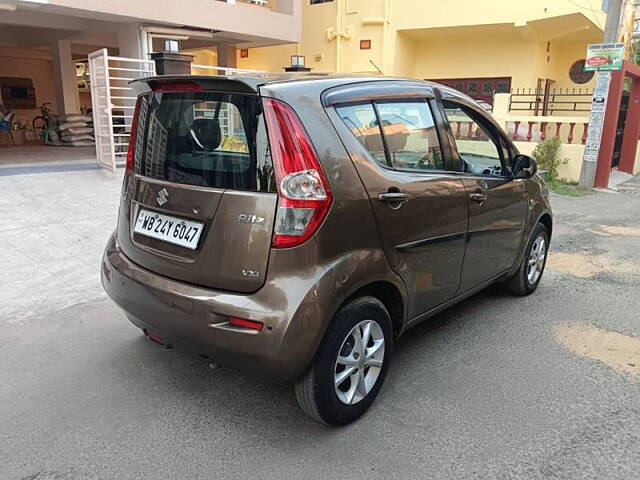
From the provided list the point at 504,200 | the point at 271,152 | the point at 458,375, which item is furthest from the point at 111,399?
the point at 504,200

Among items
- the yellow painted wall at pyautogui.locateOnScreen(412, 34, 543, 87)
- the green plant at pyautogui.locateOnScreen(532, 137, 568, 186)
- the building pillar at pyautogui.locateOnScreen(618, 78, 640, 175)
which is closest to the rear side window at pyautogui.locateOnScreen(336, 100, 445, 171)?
the green plant at pyautogui.locateOnScreen(532, 137, 568, 186)

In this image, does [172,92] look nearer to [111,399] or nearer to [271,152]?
[271,152]

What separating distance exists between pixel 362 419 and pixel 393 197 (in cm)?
122

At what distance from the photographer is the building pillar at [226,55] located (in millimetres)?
15289

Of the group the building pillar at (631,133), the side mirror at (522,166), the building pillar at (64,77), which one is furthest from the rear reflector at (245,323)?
the building pillar at (64,77)

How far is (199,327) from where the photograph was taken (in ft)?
8.19

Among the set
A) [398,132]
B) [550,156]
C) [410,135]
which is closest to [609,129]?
[550,156]

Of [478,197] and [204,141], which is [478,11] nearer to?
[478,197]

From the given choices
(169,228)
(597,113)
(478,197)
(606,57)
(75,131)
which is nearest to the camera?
(169,228)

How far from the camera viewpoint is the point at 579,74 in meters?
15.5

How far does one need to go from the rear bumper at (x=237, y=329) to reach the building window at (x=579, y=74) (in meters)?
16.0

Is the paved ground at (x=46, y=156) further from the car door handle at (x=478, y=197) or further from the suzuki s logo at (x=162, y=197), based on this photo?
the car door handle at (x=478, y=197)

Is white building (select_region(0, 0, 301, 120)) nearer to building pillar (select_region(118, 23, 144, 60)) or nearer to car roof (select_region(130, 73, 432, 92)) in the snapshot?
building pillar (select_region(118, 23, 144, 60))

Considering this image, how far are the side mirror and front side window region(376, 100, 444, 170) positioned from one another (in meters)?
1.03
